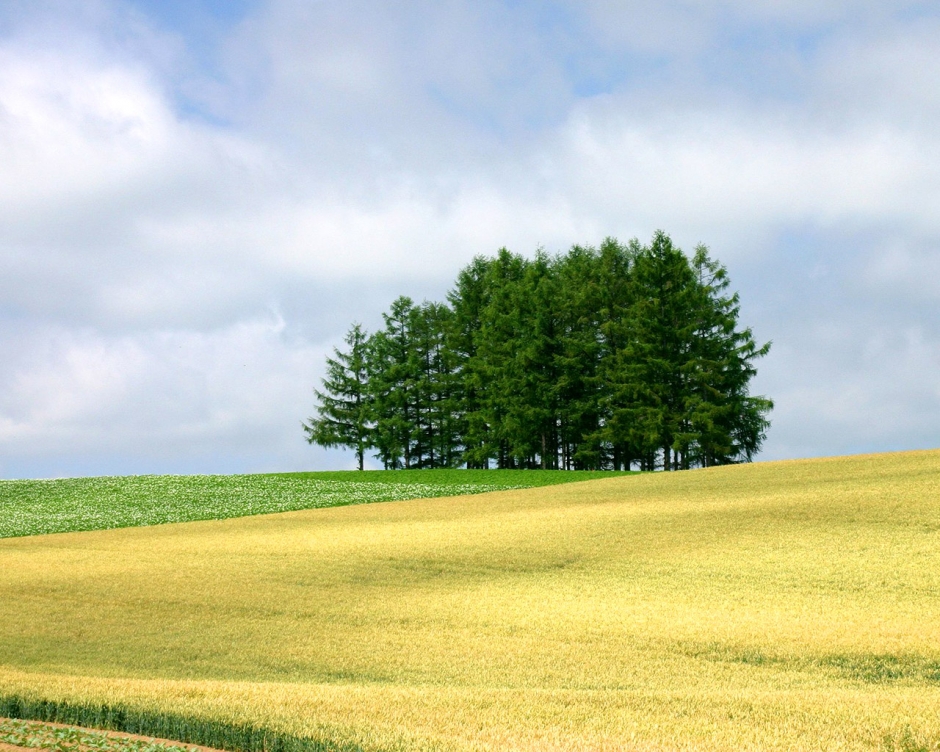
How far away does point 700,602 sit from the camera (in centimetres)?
1822

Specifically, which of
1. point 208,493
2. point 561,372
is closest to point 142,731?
point 208,493

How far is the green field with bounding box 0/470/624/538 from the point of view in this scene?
3759 cm

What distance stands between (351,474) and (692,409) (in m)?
20.6

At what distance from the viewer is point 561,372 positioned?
58.2 metres

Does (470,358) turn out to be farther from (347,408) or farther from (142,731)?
(142,731)

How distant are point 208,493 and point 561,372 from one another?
73.4 feet

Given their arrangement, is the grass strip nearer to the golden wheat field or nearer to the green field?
the golden wheat field

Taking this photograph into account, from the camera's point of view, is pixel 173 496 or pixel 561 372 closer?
pixel 173 496

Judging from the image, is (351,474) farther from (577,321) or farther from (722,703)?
(722,703)

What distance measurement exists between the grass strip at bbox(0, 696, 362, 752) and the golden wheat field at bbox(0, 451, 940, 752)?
0.57 ft

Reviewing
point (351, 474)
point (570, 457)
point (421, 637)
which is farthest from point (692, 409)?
point (421, 637)

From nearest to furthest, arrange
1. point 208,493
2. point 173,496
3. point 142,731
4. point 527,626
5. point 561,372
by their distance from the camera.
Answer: point 142,731 < point 527,626 < point 173,496 < point 208,493 < point 561,372

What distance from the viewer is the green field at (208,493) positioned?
123 feet

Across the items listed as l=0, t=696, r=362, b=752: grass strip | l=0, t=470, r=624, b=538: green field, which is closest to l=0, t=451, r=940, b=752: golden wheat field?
l=0, t=696, r=362, b=752: grass strip
